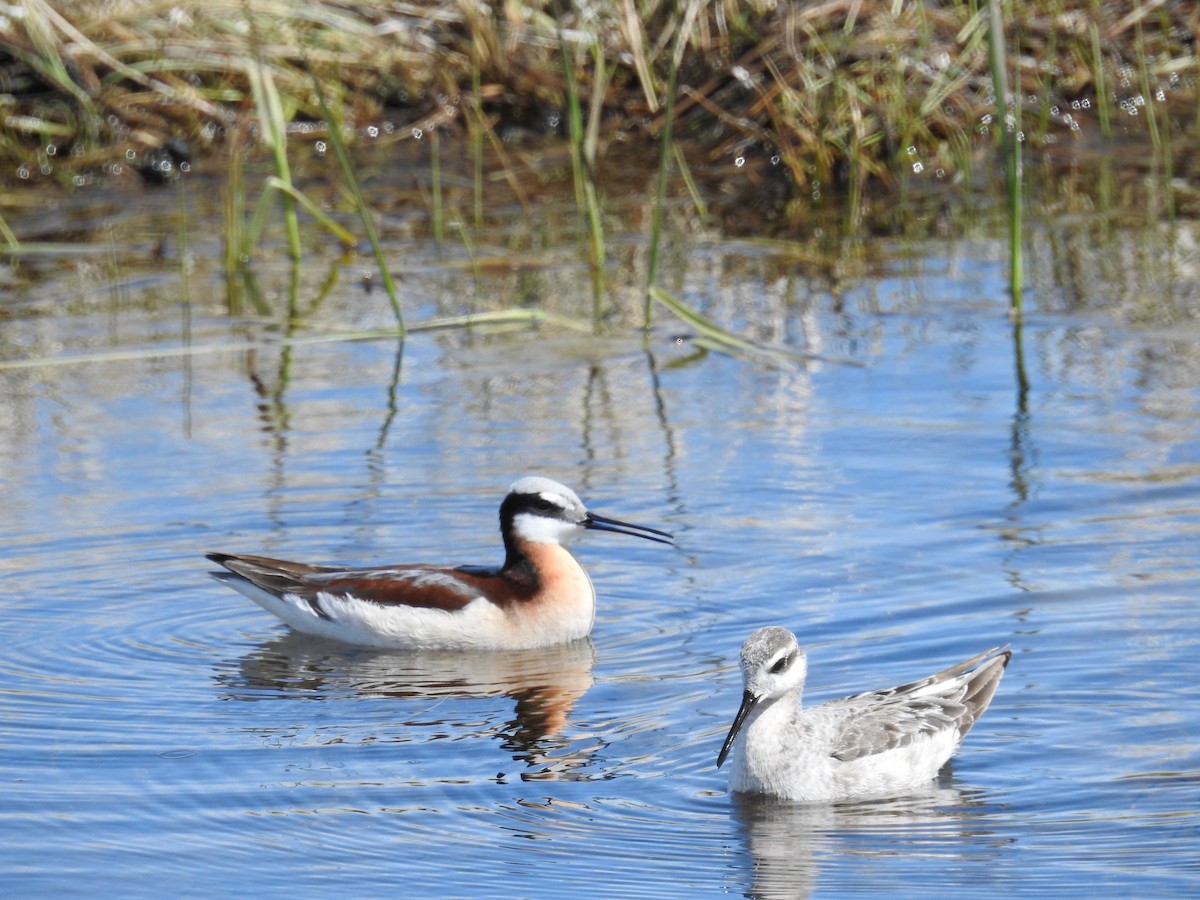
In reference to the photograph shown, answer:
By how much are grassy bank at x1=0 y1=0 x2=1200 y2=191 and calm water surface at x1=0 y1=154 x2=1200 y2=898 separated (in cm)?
197

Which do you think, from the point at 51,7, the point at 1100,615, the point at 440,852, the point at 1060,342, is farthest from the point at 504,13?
the point at 440,852

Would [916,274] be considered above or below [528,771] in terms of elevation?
above

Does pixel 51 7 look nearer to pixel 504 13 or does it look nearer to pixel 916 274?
pixel 504 13

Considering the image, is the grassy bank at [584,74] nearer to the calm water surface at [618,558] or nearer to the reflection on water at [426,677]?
the calm water surface at [618,558]

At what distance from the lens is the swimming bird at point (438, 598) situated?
876cm


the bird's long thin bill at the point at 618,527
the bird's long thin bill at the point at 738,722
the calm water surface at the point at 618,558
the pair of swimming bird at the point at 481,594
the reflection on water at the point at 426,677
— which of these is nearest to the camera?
the calm water surface at the point at 618,558

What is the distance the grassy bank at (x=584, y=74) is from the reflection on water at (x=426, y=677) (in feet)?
28.8

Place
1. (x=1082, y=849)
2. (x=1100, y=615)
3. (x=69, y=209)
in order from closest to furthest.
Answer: (x=1082, y=849), (x=1100, y=615), (x=69, y=209)

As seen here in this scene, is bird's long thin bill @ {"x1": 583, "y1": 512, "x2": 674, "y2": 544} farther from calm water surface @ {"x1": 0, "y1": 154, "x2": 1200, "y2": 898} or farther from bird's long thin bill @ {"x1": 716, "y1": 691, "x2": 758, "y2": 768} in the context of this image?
bird's long thin bill @ {"x1": 716, "y1": 691, "x2": 758, "y2": 768}

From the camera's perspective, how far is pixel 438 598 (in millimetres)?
8797

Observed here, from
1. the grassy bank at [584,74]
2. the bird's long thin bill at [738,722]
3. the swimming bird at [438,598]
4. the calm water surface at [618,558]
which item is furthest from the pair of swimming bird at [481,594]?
the grassy bank at [584,74]

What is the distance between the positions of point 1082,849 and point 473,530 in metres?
4.49

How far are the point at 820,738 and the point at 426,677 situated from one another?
2106mm

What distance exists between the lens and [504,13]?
18.3 metres
